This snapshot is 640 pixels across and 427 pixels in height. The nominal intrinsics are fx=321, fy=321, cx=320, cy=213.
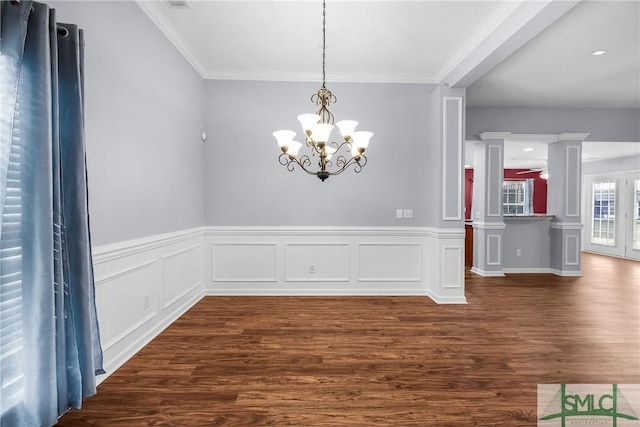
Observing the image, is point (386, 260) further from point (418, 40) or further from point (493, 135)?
point (493, 135)

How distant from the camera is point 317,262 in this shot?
14.2ft

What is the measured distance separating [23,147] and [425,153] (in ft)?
13.1

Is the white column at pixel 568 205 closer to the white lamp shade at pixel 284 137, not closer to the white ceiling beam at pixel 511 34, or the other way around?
the white ceiling beam at pixel 511 34

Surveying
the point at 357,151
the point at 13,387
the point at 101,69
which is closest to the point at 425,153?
the point at 357,151

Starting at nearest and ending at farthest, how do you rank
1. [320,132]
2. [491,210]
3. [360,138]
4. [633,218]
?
[320,132], [360,138], [491,210], [633,218]

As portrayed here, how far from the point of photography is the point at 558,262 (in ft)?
19.3

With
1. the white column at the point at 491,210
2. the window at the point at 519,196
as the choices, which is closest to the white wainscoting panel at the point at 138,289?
the white column at the point at 491,210

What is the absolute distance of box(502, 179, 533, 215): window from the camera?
11453 millimetres

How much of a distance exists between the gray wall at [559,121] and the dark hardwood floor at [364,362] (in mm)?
3018

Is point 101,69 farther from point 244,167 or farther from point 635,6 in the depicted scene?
point 635,6

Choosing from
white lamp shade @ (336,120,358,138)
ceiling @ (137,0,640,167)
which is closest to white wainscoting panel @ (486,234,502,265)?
ceiling @ (137,0,640,167)

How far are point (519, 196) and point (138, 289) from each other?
41.0 ft

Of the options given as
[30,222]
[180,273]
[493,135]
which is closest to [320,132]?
[30,222]

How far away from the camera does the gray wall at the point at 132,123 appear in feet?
7.10
